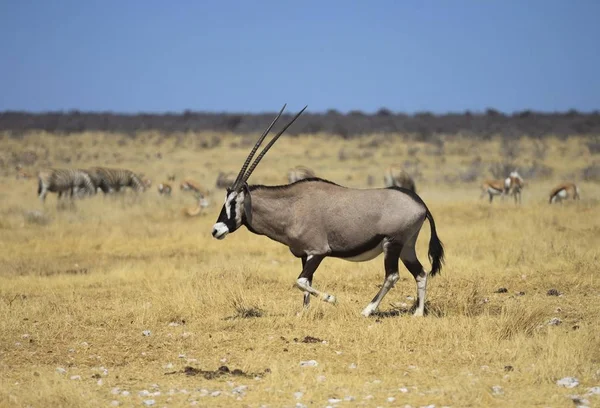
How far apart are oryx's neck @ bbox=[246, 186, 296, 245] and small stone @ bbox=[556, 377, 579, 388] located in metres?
3.91

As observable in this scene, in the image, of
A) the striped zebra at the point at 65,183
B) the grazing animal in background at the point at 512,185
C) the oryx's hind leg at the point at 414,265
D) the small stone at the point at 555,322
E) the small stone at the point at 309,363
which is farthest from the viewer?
the striped zebra at the point at 65,183

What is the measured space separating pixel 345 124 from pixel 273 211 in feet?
214

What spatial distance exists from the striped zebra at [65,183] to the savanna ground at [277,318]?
4.63m

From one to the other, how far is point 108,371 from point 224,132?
59289mm

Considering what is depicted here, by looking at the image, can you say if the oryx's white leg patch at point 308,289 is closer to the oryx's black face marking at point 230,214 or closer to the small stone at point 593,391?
the oryx's black face marking at point 230,214

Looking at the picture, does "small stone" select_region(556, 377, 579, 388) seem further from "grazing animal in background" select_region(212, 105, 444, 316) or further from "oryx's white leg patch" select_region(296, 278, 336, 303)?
"oryx's white leg patch" select_region(296, 278, 336, 303)

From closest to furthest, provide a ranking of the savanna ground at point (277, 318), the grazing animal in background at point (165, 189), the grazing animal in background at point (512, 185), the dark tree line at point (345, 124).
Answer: the savanna ground at point (277, 318) → the grazing animal in background at point (512, 185) → the grazing animal in background at point (165, 189) → the dark tree line at point (345, 124)


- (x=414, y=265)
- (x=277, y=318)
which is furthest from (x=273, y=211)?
(x=414, y=265)

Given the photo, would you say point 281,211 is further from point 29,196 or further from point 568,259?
point 29,196

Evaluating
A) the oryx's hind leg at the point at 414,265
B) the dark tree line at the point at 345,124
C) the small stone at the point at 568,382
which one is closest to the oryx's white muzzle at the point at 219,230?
the oryx's hind leg at the point at 414,265

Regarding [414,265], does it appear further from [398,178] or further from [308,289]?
[398,178]

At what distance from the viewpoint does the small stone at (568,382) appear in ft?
21.7

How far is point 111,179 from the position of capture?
2920cm

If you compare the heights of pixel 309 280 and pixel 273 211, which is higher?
pixel 273 211
